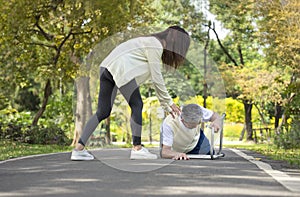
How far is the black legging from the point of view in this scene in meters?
7.49

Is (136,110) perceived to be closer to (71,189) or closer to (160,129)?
(160,129)

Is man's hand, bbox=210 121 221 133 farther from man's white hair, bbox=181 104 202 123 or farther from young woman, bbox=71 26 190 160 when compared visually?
young woman, bbox=71 26 190 160

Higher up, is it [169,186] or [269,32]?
[269,32]

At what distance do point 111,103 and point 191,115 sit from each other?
3.55 feet

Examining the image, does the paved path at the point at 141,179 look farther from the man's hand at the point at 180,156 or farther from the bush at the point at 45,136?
the bush at the point at 45,136

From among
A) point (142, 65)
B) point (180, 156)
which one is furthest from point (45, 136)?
point (142, 65)

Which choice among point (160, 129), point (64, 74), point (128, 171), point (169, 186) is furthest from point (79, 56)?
point (169, 186)

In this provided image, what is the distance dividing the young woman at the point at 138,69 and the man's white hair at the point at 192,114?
277 millimetres

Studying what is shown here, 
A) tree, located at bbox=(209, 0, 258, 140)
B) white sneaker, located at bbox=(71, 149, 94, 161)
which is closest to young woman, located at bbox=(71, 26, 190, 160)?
white sneaker, located at bbox=(71, 149, 94, 161)

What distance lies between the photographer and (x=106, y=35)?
16.2 meters

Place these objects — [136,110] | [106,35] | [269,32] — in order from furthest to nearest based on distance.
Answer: [269,32]
[106,35]
[136,110]

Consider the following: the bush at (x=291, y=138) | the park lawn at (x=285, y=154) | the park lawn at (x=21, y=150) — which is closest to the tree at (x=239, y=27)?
the bush at (x=291, y=138)

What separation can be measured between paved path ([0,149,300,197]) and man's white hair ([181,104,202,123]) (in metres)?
0.58

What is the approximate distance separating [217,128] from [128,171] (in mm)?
1808
